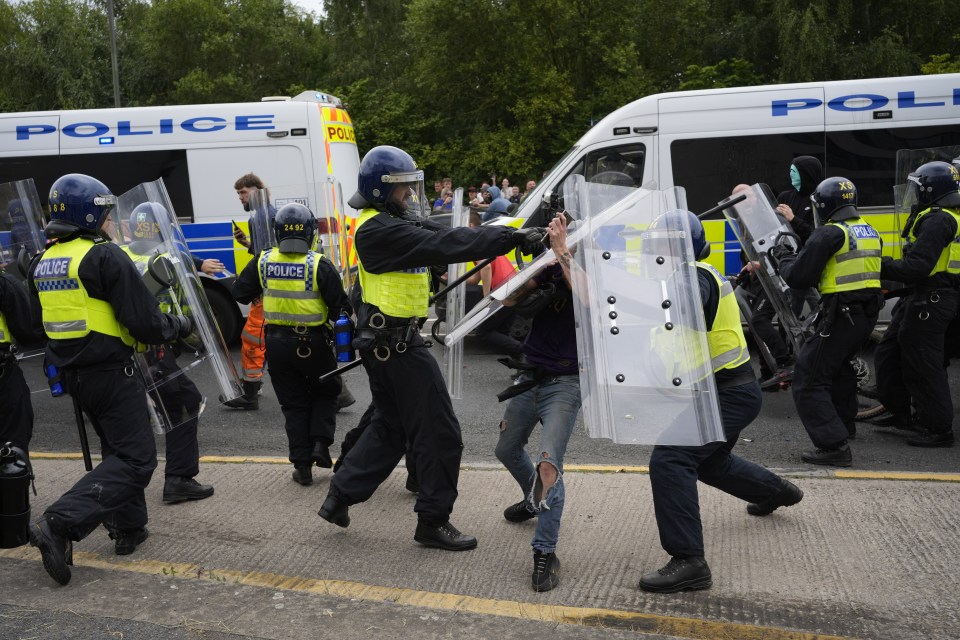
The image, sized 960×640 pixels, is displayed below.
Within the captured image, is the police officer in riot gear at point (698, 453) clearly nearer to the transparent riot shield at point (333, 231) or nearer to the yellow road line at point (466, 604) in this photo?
the yellow road line at point (466, 604)

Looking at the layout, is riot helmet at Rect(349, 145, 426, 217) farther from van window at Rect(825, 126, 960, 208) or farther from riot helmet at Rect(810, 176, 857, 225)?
van window at Rect(825, 126, 960, 208)

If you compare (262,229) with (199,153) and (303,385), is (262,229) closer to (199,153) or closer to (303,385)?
(303,385)

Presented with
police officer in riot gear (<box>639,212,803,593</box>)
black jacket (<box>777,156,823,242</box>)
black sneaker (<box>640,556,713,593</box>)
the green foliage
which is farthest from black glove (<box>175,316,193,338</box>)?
the green foliage

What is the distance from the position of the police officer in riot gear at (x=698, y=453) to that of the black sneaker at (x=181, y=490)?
278cm

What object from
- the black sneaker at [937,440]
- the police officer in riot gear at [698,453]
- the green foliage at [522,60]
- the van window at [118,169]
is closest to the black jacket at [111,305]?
the police officer in riot gear at [698,453]

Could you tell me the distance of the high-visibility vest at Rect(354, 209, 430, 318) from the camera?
4645 mm

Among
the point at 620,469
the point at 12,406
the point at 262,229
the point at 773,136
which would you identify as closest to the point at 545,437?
the point at 620,469

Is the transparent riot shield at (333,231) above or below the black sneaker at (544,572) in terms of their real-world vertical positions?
above

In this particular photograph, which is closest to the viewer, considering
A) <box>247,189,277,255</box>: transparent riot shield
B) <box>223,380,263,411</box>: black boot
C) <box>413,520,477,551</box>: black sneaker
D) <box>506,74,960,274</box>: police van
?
<box>413,520,477,551</box>: black sneaker

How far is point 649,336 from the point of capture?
391 centimetres

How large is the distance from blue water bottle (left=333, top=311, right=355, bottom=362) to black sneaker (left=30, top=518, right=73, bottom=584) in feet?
5.77

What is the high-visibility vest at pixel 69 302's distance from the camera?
15.0 ft

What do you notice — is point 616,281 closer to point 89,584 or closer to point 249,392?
point 89,584

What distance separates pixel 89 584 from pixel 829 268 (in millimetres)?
4807
